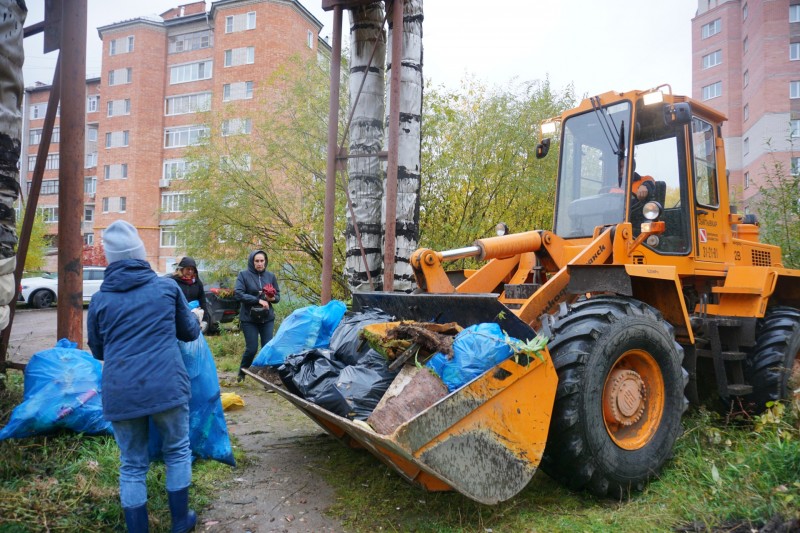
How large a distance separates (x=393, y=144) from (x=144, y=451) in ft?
11.7

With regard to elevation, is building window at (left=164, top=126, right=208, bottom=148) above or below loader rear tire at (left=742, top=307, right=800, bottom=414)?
above

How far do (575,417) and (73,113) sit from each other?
4.26 m

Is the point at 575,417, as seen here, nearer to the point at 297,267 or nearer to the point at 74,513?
the point at 74,513

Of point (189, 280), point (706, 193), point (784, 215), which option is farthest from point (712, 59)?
point (189, 280)

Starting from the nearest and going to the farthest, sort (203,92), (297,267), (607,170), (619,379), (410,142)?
(619,379), (607,170), (410,142), (297,267), (203,92)

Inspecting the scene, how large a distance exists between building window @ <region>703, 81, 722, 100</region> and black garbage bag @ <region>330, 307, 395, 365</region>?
4947cm

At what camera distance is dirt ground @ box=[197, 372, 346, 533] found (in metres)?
3.33

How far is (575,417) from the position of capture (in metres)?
3.35

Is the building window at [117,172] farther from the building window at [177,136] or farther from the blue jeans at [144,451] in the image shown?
the blue jeans at [144,451]

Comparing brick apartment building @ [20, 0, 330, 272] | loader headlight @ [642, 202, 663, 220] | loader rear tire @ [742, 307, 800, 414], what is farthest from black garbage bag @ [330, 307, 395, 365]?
brick apartment building @ [20, 0, 330, 272]

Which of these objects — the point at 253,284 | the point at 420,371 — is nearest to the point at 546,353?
the point at 420,371

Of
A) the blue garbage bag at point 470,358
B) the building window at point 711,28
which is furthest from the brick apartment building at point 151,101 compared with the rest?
the blue garbage bag at point 470,358

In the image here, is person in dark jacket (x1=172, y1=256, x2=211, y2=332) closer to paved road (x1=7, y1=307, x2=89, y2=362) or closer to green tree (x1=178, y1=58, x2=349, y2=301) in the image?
paved road (x1=7, y1=307, x2=89, y2=362)

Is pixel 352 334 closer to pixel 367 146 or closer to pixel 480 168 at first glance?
pixel 367 146
